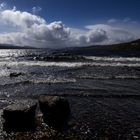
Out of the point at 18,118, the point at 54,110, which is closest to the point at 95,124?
the point at 54,110

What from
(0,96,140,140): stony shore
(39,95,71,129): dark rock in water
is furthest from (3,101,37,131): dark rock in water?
(39,95,71,129): dark rock in water

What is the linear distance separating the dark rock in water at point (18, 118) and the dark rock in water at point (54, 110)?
91 centimetres

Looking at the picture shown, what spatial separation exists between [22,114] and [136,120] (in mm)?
5534

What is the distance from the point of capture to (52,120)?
1308 cm

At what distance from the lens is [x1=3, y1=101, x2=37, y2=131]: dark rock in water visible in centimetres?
1223

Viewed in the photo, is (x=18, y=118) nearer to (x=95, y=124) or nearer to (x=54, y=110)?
(x=54, y=110)

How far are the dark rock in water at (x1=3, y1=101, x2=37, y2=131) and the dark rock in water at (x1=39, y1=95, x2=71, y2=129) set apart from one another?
2.97ft

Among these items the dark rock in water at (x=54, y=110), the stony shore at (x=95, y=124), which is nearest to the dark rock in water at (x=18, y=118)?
the stony shore at (x=95, y=124)

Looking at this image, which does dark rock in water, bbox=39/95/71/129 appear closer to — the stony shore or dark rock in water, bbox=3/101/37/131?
the stony shore

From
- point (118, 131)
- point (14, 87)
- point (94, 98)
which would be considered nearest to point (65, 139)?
point (118, 131)

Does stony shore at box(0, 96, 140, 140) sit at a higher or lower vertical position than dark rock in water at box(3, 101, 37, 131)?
lower

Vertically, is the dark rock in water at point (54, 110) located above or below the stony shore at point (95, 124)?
above

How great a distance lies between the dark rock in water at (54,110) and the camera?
43.0ft

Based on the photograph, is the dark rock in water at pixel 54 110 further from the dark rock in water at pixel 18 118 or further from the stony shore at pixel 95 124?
the dark rock in water at pixel 18 118
